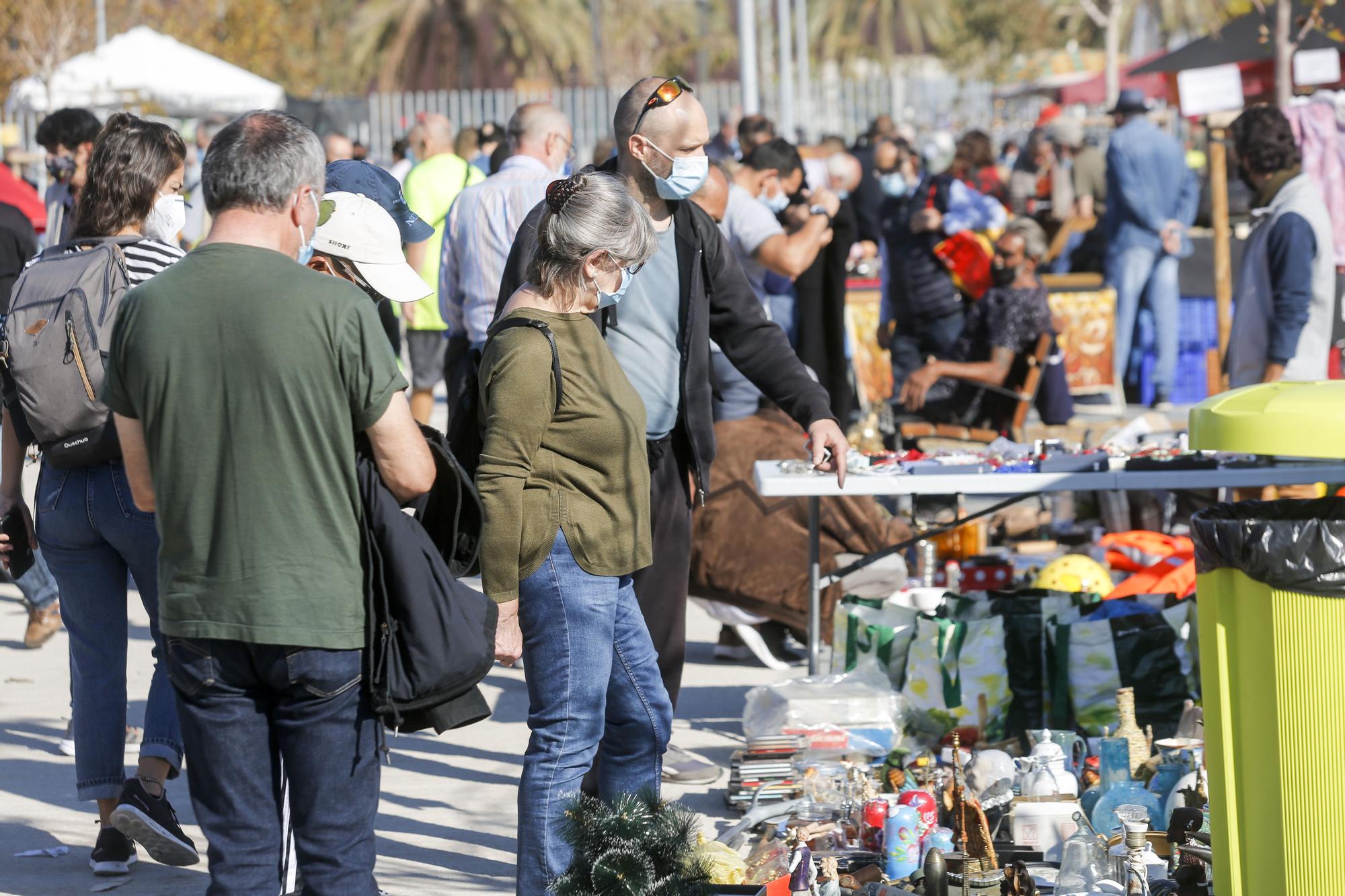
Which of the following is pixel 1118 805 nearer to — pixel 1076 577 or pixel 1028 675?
pixel 1028 675

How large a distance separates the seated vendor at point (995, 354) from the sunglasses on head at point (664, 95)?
4.77 metres

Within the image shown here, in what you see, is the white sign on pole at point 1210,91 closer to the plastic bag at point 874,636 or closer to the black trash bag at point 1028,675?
the plastic bag at point 874,636

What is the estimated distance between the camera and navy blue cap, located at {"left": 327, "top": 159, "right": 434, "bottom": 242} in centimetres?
416

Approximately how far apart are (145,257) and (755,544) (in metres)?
2.98

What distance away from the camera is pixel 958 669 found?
5492mm

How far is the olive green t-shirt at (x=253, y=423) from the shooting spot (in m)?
2.87

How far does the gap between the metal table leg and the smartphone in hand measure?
101 inches

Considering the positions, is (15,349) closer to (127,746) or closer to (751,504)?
(127,746)

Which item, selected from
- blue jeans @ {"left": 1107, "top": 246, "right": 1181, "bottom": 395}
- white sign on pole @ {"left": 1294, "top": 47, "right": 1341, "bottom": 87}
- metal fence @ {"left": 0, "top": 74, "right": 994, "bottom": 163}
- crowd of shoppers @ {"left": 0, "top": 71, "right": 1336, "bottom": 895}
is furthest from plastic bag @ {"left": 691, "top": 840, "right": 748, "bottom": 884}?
metal fence @ {"left": 0, "top": 74, "right": 994, "bottom": 163}

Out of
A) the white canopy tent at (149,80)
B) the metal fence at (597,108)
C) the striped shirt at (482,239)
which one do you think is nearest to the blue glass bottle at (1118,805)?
the striped shirt at (482,239)

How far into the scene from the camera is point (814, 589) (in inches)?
227

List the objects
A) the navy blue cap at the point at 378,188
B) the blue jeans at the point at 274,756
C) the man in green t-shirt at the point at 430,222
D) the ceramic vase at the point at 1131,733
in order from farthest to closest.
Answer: the man in green t-shirt at the point at 430,222 → the ceramic vase at the point at 1131,733 → the navy blue cap at the point at 378,188 → the blue jeans at the point at 274,756

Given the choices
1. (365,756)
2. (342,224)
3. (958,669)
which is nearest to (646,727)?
(365,756)

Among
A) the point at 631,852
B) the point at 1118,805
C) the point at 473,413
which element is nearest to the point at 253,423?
the point at 473,413
